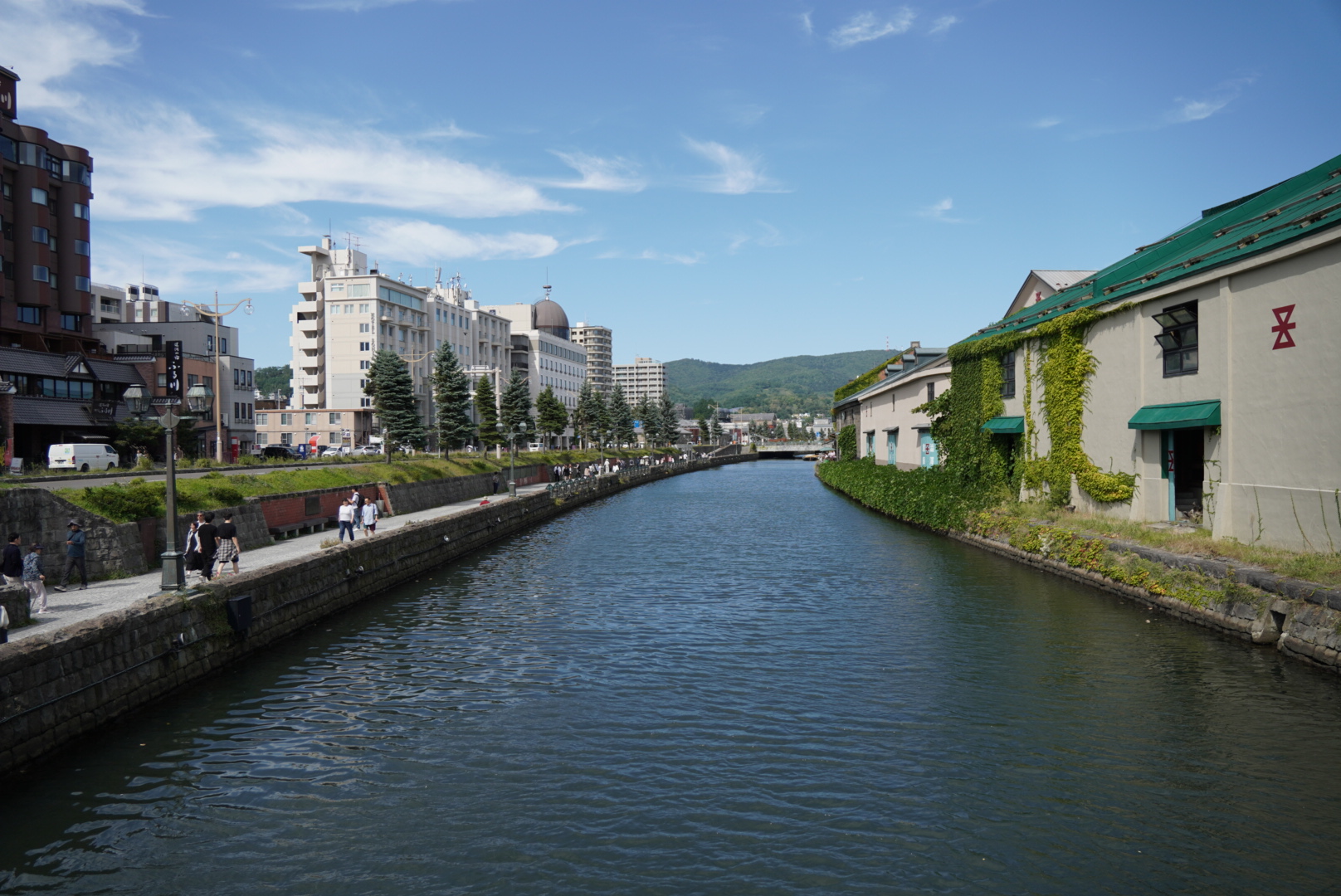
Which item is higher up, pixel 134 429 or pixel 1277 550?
pixel 134 429

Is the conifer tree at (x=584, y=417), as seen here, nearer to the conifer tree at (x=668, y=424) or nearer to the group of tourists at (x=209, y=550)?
the conifer tree at (x=668, y=424)

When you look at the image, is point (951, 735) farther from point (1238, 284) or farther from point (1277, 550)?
point (1238, 284)

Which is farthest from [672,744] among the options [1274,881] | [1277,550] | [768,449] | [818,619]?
[768,449]

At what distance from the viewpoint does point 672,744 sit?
12664mm

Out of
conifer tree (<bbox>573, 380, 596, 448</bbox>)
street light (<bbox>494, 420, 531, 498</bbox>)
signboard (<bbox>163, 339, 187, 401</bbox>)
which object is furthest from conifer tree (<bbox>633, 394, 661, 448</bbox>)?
signboard (<bbox>163, 339, 187, 401</bbox>)

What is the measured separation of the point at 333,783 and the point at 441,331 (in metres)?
112

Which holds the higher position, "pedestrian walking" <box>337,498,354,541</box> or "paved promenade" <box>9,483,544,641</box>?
"pedestrian walking" <box>337,498,354,541</box>

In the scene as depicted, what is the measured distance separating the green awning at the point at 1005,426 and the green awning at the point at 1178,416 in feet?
29.4

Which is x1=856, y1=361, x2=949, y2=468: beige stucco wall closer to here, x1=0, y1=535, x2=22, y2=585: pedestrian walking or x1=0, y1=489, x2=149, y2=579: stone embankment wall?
x1=0, y1=489, x2=149, y2=579: stone embankment wall

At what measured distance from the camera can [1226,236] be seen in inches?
919

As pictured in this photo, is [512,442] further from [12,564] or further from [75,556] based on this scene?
[12,564]

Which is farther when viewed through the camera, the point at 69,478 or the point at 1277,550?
the point at 69,478

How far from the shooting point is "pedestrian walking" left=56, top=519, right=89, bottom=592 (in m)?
19.1

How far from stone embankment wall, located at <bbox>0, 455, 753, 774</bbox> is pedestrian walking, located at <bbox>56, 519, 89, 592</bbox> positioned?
360 centimetres
